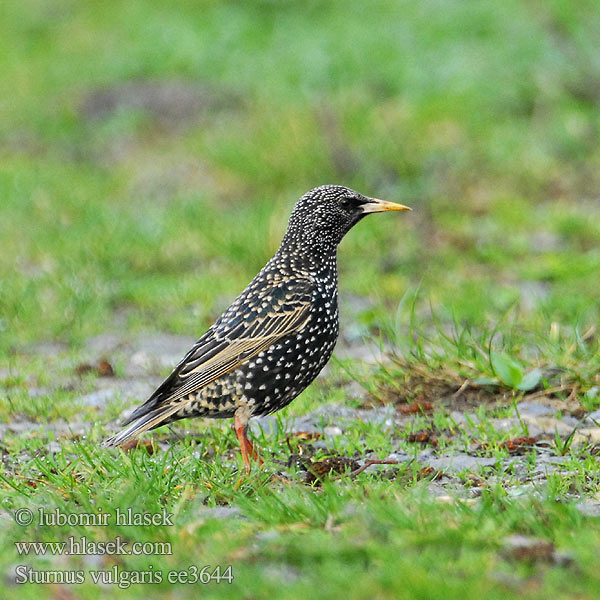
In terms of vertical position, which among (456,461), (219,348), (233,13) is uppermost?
(233,13)

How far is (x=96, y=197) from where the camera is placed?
1090 cm

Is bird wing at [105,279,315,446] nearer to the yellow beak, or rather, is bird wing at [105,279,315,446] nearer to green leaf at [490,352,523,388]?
the yellow beak

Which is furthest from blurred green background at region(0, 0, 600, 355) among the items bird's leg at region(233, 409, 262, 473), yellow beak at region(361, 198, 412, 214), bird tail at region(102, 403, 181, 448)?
bird tail at region(102, 403, 181, 448)

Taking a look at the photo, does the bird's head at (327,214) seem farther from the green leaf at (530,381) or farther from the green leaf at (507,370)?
the green leaf at (530,381)

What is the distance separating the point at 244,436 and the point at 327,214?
1411mm

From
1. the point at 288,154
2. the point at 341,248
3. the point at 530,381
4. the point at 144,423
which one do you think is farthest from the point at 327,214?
the point at 288,154

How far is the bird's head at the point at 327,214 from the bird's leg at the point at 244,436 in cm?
107

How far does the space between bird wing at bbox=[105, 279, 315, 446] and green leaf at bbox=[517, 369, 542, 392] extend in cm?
135

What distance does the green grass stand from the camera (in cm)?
405

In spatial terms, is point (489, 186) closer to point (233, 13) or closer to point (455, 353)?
point (455, 353)

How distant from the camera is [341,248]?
9.62 metres

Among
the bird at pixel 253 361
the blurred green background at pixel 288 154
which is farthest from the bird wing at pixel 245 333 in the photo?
the blurred green background at pixel 288 154

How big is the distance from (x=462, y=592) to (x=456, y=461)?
5.91ft

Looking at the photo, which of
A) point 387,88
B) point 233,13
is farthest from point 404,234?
point 233,13
